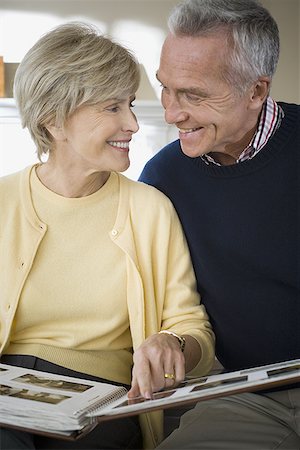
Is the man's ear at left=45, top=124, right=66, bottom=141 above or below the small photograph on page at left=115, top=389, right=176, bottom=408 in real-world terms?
above

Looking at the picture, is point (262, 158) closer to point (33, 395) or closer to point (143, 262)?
point (143, 262)

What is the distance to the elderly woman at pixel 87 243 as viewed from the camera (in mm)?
1644

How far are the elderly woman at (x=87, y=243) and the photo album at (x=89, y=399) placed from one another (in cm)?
28

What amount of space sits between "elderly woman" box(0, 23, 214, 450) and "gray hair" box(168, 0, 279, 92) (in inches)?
6.7

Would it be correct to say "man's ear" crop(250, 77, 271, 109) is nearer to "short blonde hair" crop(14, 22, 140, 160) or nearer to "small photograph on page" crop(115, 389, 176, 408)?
"short blonde hair" crop(14, 22, 140, 160)

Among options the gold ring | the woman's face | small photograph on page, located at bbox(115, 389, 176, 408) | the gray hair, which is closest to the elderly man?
the gray hair

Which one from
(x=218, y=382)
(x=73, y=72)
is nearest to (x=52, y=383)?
(x=218, y=382)

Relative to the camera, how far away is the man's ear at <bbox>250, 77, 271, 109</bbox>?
178 cm

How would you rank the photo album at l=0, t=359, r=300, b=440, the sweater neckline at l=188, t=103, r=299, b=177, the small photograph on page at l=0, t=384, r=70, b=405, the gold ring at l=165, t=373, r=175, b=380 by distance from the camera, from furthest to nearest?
the sweater neckline at l=188, t=103, r=299, b=177
the gold ring at l=165, t=373, r=175, b=380
the small photograph on page at l=0, t=384, r=70, b=405
the photo album at l=0, t=359, r=300, b=440

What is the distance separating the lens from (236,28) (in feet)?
5.61

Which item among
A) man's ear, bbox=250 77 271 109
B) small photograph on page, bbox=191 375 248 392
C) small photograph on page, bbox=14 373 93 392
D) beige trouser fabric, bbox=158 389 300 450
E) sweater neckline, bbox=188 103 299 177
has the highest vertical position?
man's ear, bbox=250 77 271 109

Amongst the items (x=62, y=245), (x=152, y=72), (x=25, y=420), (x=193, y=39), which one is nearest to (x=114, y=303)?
(x=62, y=245)

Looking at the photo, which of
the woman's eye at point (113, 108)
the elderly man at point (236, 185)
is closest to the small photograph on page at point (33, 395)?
the elderly man at point (236, 185)

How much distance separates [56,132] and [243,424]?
0.80 meters
